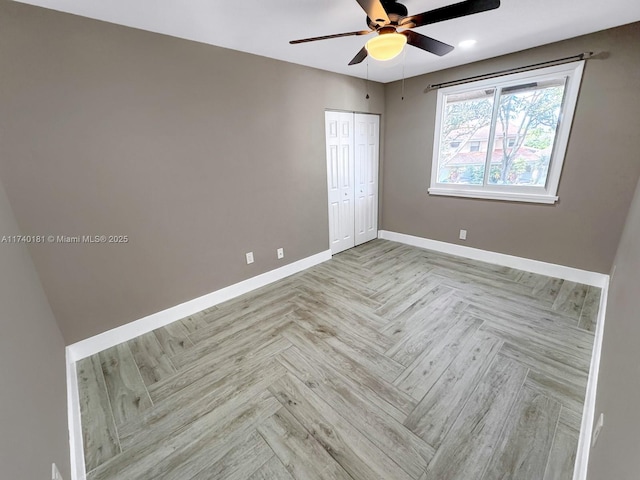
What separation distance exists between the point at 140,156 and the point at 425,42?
2.38 meters

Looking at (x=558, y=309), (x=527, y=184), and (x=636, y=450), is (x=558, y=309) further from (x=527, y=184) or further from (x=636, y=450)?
(x=636, y=450)

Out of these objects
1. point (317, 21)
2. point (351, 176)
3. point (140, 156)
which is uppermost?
point (317, 21)

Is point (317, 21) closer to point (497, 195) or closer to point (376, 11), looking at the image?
point (376, 11)

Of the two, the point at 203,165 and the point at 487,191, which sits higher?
the point at 203,165

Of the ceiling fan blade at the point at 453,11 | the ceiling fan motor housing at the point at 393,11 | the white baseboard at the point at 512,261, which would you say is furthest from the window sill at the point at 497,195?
the ceiling fan motor housing at the point at 393,11

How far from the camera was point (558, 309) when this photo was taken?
250 centimetres

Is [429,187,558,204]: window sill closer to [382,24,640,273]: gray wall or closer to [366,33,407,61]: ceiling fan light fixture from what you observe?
[382,24,640,273]: gray wall

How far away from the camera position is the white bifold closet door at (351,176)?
3707 millimetres

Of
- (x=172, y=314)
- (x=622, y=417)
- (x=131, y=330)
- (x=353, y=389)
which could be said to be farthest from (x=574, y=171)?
(x=131, y=330)

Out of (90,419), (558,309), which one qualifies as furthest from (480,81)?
(90,419)

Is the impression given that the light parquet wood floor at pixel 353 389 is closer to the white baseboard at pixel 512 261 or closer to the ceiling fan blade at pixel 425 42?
the white baseboard at pixel 512 261

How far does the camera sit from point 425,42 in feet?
6.10

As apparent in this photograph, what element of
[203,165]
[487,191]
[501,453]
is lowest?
[501,453]

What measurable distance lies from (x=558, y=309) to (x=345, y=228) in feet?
8.72
